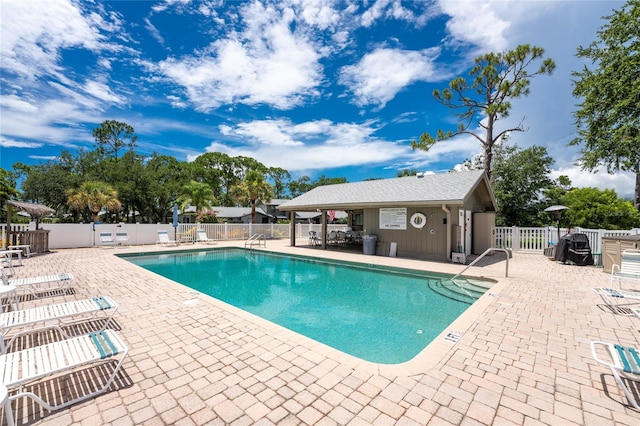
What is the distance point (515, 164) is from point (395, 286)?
2050 cm

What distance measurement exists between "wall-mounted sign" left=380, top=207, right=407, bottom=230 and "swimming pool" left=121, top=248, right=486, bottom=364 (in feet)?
9.86

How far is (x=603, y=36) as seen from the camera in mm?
14094

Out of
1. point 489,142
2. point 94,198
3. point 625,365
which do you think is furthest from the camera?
point 94,198

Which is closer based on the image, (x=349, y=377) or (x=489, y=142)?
(x=349, y=377)

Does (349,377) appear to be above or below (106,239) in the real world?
below

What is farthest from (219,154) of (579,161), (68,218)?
(579,161)

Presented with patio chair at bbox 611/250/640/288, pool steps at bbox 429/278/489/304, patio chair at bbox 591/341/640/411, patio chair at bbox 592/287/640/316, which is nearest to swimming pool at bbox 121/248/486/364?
pool steps at bbox 429/278/489/304

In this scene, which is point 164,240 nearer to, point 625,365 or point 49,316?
point 49,316

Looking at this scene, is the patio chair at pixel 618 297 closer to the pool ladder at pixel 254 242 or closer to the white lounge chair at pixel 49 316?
the white lounge chair at pixel 49 316

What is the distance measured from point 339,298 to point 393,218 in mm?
6619

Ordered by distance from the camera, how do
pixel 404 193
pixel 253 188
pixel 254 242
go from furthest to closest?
1. pixel 253 188
2. pixel 254 242
3. pixel 404 193

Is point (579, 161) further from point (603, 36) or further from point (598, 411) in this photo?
point (598, 411)

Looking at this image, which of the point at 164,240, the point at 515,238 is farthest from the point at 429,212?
the point at 164,240

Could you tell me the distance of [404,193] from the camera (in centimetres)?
1229
